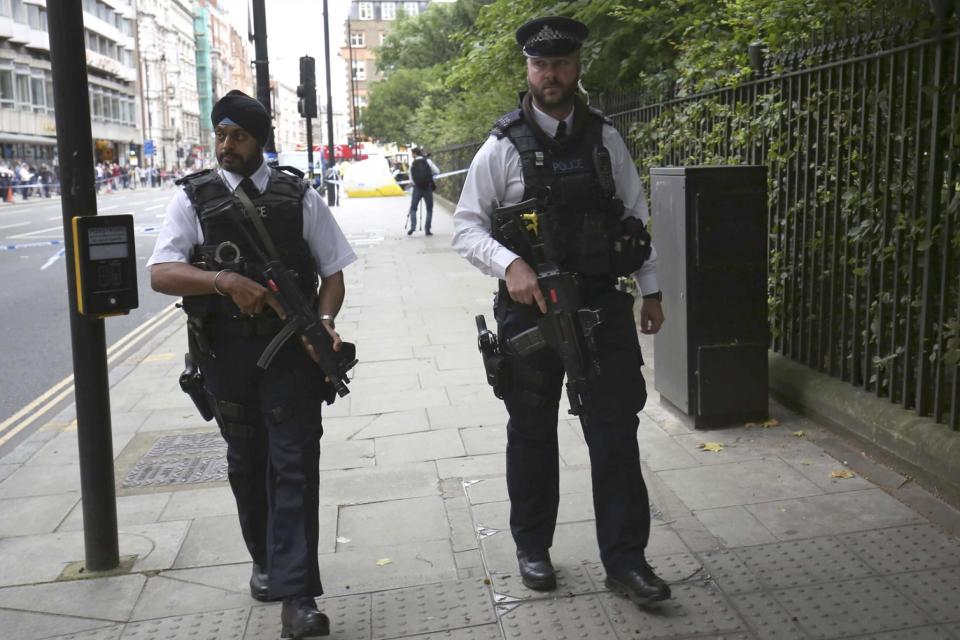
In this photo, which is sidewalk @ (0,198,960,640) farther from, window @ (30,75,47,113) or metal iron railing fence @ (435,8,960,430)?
window @ (30,75,47,113)

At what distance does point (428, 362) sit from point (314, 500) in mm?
4546

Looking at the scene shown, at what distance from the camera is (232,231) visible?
3273 millimetres

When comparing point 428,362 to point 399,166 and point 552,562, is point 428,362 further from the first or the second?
point 399,166

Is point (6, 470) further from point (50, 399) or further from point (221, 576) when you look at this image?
point (221, 576)

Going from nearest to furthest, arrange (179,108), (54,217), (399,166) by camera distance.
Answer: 1. (54,217)
2. (399,166)
3. (179,108)

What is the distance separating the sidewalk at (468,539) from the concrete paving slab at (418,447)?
20 mm

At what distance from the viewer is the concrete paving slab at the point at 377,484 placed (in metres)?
4.75

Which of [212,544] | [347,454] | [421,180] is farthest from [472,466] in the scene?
[421,180]

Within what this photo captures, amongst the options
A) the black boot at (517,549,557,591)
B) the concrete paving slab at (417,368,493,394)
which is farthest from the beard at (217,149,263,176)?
the concrete paving slab at (417,368,493,394)

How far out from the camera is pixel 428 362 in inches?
311

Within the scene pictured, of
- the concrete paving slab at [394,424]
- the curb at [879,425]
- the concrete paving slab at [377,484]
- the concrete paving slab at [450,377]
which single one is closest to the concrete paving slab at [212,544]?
the concrete paving slab at [377,484]

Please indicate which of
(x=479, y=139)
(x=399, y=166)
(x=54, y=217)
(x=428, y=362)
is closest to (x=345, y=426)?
→ (x=428, y=362)

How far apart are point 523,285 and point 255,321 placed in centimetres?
92

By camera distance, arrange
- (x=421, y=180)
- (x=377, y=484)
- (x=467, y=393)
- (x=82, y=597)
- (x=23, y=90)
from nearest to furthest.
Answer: (x=82, y=597)
(x=377, y=484)
(x=467, y=393)
(x=421, y=180)
(x=23, y=90)
